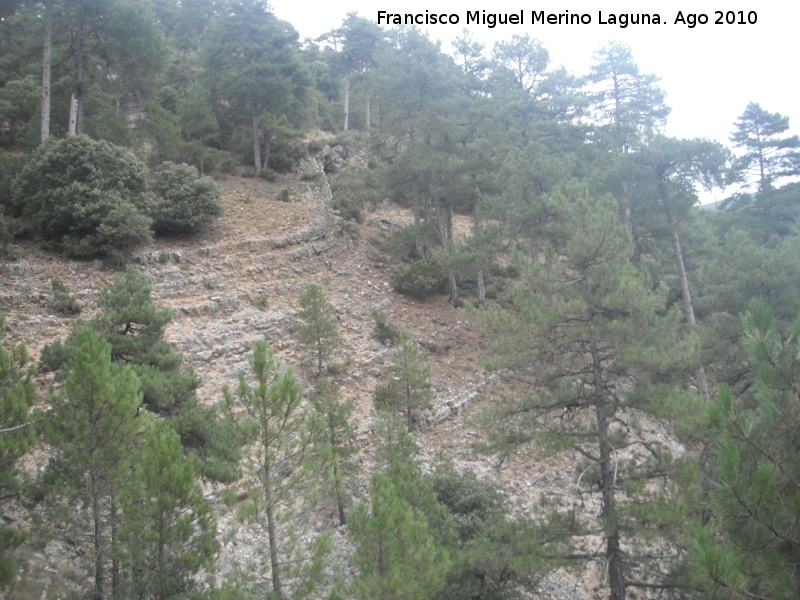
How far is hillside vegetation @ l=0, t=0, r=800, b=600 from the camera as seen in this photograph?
5926 mm

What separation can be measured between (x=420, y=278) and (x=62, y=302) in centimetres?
1183

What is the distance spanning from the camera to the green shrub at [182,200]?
18.1 m

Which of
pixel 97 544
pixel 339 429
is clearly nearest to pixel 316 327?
pixel 339 429

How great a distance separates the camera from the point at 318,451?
711 cm

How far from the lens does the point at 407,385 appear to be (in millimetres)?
13305

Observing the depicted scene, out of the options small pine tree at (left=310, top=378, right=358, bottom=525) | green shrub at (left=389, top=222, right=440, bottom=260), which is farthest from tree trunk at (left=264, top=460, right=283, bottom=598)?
green shrub at (left=389, top=222, right=440, bottom=260)

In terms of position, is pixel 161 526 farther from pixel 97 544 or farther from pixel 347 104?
pixel 347 104

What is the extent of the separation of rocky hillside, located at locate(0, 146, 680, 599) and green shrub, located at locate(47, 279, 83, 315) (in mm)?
246

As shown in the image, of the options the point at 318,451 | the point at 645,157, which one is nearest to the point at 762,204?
the point at 645,157

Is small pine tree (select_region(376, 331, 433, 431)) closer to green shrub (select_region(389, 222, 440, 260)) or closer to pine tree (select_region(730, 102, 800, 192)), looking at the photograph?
green shrub (select_region(389, 222, 440, 260))

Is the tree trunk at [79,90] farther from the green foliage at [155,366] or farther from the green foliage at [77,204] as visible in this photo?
the green foliage at [155,366]

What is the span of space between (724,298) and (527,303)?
695cm

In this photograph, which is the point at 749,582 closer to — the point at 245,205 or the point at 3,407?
the point at 3,407

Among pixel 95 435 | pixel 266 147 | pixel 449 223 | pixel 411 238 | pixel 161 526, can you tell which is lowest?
pixel 161 526
